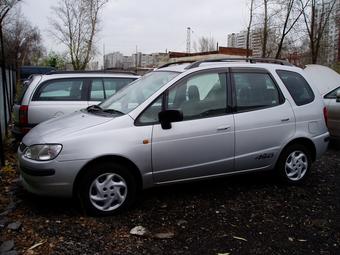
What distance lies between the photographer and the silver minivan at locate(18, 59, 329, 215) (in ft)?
13.6

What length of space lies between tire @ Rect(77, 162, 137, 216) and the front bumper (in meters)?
0.13

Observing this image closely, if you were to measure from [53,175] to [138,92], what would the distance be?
61.7 inches

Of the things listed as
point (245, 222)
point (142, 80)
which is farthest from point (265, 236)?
point (142, 80)

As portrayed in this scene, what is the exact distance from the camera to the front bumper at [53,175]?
13.3 feet

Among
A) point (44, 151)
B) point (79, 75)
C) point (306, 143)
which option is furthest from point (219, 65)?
point (79, 75)

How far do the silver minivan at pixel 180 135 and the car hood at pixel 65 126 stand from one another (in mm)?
17

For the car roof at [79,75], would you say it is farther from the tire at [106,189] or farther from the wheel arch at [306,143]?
the wheel arch at [306,143]

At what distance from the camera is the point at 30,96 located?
6.84 m

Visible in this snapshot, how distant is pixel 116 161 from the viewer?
429cm

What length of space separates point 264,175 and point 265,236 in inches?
86.3

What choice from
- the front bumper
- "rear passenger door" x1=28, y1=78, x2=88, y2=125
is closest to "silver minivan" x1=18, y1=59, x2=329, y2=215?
the front bumper

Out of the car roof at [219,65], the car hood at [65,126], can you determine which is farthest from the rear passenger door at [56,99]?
the car roof at [219,65]

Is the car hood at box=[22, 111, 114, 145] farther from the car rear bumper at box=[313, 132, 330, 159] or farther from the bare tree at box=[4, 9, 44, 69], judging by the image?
the bare tree at box=[4, 9, 44, 69]

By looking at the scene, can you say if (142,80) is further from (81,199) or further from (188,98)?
(81,199)
